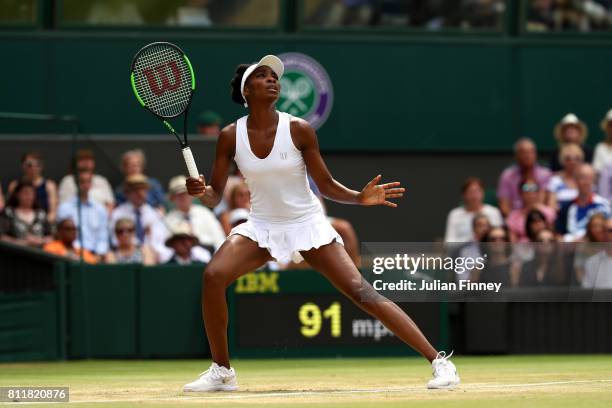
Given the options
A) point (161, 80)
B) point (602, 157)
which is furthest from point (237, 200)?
point (161, 80)

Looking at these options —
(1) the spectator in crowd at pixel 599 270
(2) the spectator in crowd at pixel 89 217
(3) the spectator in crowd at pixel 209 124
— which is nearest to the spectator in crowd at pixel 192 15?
(3) the spectator in crowd at pixel 209 124

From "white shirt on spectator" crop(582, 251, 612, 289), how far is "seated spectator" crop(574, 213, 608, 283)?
0.05 meters

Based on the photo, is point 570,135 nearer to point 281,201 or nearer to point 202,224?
point 202,224

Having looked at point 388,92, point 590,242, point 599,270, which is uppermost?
point 388,92

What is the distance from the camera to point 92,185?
13023 millimetres

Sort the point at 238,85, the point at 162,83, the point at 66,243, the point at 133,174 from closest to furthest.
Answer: the point at 238,85
the point at 162,83
the point at 66,243
the point at 133,174

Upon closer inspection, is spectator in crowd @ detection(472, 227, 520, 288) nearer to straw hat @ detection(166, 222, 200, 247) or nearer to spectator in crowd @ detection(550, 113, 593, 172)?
spectator in crowd @ detection(550, 113, 593, 172)

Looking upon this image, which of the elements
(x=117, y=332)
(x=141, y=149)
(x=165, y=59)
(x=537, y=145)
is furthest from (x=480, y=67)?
(x=165, y=59)

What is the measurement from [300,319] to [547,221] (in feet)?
8.13

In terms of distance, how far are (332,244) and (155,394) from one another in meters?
1.31

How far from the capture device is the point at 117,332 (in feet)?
40.8

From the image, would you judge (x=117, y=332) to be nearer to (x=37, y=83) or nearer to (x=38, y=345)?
(x=38, y=345)

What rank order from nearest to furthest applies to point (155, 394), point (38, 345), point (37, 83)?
point (155, 394), point (38, 345), point (37, 83)

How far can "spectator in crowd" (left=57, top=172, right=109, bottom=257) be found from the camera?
12.6 metres
